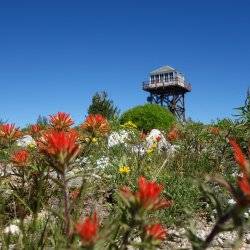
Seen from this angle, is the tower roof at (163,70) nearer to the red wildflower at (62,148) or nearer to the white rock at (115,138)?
the white rock at (115,138)

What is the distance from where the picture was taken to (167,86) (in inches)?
2215

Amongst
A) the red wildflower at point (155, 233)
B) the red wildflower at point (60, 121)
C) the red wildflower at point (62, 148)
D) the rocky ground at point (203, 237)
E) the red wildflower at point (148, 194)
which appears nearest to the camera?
the red wildflower at point (148, 194)

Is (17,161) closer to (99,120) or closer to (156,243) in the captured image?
(99,120)

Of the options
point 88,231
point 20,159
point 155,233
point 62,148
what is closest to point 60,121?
point 20,159

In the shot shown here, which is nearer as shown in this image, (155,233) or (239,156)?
(239,156)

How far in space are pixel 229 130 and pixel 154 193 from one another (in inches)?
176

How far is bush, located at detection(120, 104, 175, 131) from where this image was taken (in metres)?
17.2

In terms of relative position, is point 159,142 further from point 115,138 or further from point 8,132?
point 8,132

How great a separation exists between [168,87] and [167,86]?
0.98 feet

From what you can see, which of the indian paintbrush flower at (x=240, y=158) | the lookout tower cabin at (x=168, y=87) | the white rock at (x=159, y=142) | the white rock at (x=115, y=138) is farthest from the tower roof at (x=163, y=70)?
the indian paintbrush flower at (x=240, y=158)

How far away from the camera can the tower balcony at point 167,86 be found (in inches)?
2212

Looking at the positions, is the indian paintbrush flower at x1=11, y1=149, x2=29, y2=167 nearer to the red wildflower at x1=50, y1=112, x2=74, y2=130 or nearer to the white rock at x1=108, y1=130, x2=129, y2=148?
the red wildflower at x1=50, y1=112, x2=74, y2=130

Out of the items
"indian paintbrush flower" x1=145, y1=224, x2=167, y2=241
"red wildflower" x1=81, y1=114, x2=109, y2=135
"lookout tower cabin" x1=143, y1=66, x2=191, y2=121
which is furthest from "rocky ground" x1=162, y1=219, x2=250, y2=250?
"lookout tower cabin" x1=143, y1=66, x2=191, y2=121

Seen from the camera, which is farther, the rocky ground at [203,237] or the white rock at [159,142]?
the white rock at [159,142]
